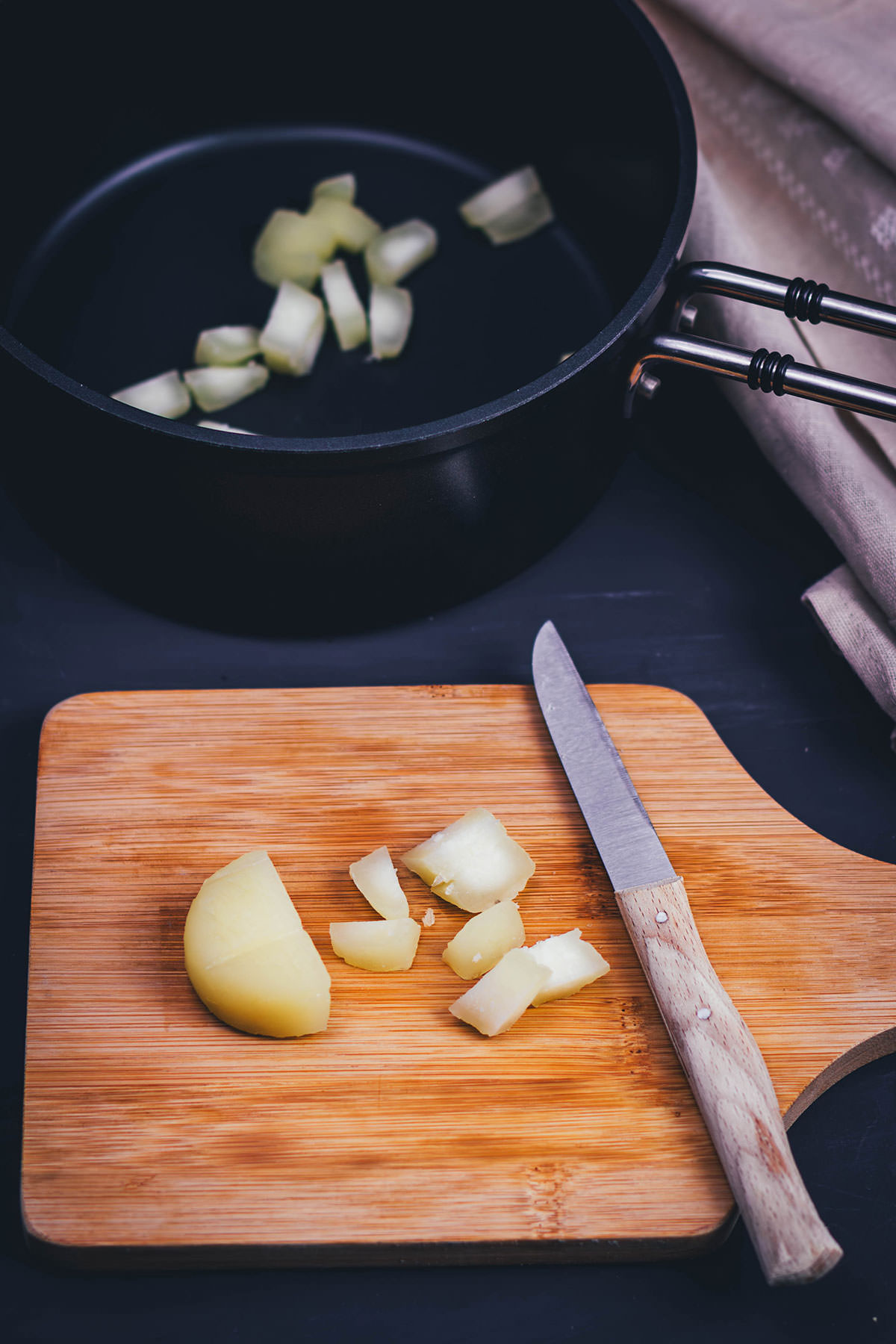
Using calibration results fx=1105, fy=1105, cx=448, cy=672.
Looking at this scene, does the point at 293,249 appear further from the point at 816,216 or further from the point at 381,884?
the point at 381,884

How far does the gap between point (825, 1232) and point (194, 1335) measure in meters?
0.42

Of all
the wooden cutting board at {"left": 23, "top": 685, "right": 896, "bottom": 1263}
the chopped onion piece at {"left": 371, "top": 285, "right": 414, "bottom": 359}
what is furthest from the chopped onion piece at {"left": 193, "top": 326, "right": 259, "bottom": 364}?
the wooden cutting board at {"left": 23, "top": 685, "right": 896, "bottom": 1263}

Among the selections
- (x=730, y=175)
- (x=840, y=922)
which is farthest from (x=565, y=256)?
(x=840, y=922)

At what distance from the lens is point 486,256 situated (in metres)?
1.20

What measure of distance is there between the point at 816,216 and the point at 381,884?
2.64ft

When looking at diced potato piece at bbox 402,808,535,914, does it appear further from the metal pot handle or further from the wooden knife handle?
the metal pot handle

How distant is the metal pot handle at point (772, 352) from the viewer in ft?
2.82

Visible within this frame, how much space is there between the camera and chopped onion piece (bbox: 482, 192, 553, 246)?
3.96 ft

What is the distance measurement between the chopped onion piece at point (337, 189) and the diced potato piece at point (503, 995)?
0.87m

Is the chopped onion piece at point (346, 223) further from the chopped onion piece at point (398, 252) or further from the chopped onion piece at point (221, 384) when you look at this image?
the chopped onion piece at point (221, 384)

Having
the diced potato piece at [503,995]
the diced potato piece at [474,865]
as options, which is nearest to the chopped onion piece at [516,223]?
the diced potato piece at [474,865]

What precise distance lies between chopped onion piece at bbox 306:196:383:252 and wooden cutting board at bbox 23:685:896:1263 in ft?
1.78

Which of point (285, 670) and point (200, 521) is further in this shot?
point (285, 670)

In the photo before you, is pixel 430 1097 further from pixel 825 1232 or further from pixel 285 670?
pixel 285 670
